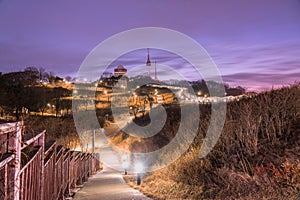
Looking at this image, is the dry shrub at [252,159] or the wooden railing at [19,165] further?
the dry shrub at [252,159]

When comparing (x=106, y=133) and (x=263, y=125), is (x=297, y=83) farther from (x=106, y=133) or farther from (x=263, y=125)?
(x=106, y=133)

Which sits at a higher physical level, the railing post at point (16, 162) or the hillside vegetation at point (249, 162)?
the railing post at point (16, 162)

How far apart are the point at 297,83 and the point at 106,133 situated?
3917 cm

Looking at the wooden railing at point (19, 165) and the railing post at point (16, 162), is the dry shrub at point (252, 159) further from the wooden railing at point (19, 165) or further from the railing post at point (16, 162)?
the railing post at point (16, 162)

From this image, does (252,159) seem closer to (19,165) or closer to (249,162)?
(249,162)

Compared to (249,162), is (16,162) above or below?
above

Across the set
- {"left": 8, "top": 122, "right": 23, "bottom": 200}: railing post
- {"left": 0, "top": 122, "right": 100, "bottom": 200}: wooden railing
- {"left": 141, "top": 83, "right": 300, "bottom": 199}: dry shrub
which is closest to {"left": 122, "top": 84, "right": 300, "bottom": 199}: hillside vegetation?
{"left": 141, "top": 83, "right": 300, "bottom": 199}: dry shrub

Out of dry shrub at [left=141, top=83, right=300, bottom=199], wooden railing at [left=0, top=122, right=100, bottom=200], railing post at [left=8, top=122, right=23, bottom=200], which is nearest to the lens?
wooden railing at [left=0, top=122, right=100, bottom=200]

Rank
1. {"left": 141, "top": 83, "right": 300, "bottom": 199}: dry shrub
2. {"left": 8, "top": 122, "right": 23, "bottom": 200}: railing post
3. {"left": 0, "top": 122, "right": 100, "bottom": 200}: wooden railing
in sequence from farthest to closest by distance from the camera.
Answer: {"left": 141, "top": 83, "right": 300, "bottom": 199}: dry shrub
{"left": 8, "top": 122, "right": 23, "bottom": 200}: railing post
{"left": 0, "top": 122, "right": 100, "bottom": 200}: wooden railing

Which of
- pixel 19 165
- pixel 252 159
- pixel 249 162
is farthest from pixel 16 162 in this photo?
pixel 252 159

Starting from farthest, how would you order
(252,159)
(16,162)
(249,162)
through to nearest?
(252,159)
(249,162)
(16,162)

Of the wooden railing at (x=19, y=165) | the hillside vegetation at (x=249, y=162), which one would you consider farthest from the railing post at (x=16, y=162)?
the hillside vegetation at (x=249, y=162)

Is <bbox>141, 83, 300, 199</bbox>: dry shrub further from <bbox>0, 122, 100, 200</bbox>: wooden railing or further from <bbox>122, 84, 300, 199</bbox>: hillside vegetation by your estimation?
<bbox>0, 122, 100, 200</bbox>: wooden railing

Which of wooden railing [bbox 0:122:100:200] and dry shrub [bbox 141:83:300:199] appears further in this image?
dry shrub [bbox 141:83:300:199]
